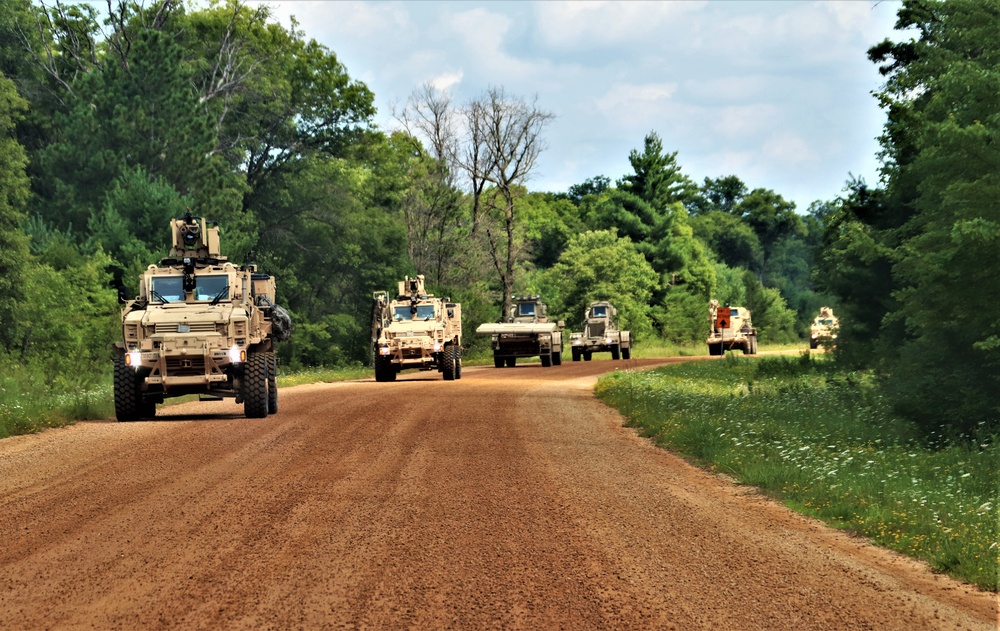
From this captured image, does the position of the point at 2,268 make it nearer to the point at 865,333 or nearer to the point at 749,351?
the point at 865,333

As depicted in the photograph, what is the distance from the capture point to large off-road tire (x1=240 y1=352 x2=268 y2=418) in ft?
73.3

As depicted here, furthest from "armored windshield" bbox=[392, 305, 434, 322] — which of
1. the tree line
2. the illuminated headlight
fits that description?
the illuminated headlight

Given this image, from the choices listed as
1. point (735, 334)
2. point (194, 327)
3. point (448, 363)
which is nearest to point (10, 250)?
point (448, 363)

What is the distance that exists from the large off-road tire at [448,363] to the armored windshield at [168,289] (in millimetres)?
15258

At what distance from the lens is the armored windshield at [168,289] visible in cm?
2380

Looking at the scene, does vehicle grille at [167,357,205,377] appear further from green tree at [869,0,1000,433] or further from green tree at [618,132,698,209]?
green tree at [618,132,698,209]

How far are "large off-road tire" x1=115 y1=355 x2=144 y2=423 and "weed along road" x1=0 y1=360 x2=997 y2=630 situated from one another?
4968mm

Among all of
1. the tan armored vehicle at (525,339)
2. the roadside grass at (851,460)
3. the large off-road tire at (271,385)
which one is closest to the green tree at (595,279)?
the tan armored vehicle at (525,339)

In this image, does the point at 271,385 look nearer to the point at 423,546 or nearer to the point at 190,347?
the point at 190,347

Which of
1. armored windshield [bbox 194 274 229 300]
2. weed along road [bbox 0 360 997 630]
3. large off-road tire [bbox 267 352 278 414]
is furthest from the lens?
armored windshield [bbox 194 274 229 300]

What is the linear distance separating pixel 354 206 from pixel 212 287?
1528 inches

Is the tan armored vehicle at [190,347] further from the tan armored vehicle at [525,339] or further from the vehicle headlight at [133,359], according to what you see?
the tan armored vehicle at [525,339]

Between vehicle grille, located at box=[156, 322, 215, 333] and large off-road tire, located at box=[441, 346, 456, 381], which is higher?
vehicle grille, located at box=[156, 322, 215, 333]

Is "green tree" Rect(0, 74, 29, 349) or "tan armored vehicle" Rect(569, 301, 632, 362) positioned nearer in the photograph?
"green tree" Rect(0, 74, 29, 349)
